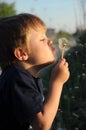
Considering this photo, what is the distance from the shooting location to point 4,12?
21.5 m

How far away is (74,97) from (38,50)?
2.85 meters

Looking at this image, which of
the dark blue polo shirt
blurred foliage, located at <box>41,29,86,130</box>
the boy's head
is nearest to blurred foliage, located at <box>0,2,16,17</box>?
blurred foliage, located at <box>41,29,86,130</box>

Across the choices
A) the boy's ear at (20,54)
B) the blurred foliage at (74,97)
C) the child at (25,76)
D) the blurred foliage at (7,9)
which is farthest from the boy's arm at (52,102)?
the blurred foliage at (7,9)

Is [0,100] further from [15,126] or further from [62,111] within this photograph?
[62,111]

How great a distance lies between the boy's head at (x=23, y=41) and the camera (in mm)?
2553

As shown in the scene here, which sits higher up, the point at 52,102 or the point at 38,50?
the point at 38,50

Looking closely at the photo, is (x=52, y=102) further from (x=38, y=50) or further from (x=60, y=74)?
(x=38, y=50)

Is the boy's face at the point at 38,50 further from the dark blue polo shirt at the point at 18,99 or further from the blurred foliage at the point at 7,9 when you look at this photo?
the blurred foliage at the point at 7,9

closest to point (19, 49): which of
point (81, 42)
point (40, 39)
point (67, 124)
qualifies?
point (40, 39)

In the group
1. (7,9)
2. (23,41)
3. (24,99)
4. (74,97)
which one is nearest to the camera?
(24,99)

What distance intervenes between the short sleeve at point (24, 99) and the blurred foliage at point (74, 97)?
2.28 m

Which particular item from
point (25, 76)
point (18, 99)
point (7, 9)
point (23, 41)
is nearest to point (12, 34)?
point (23, 41)

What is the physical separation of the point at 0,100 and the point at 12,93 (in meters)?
0.08

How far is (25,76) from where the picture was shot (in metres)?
2.51
